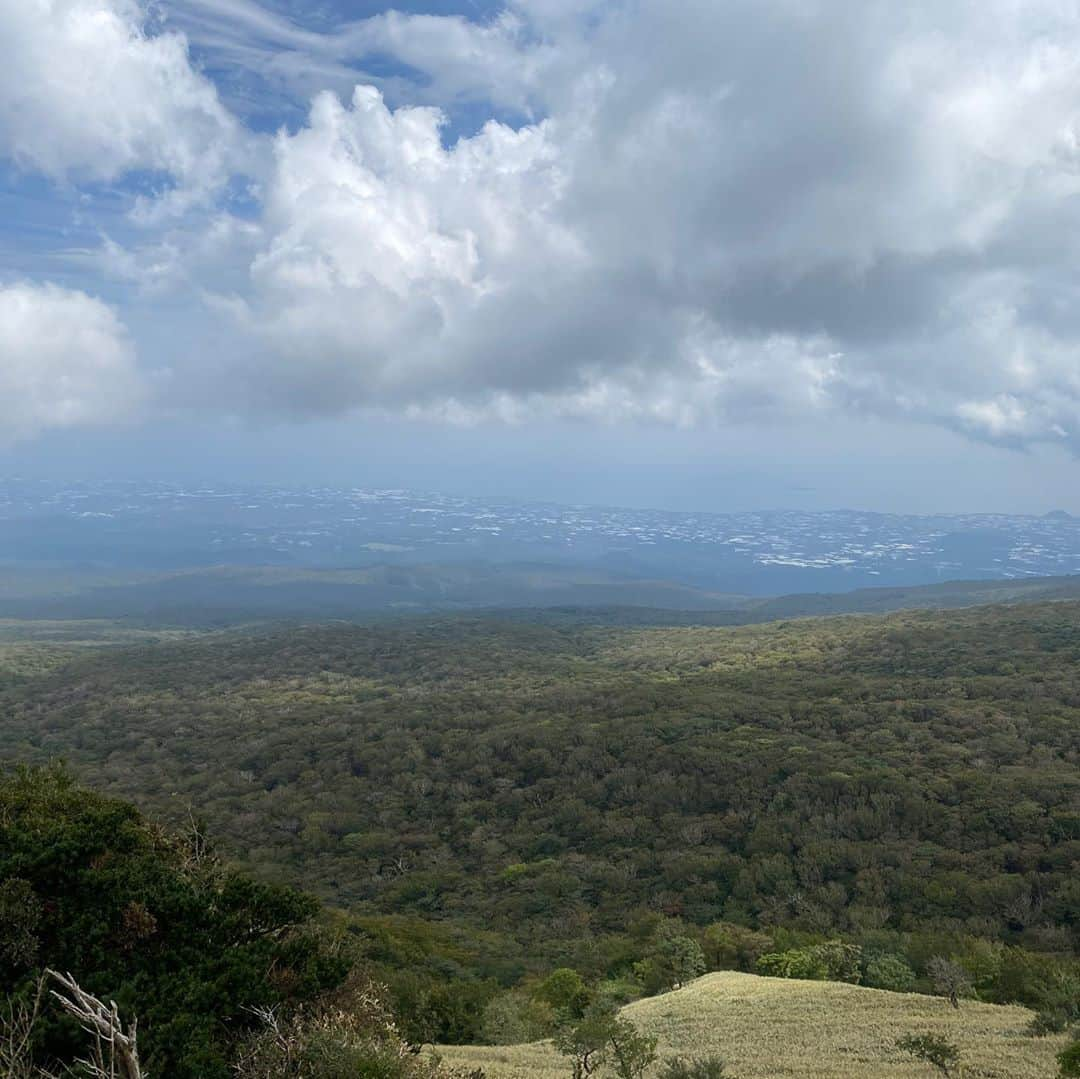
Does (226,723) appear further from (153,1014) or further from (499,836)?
(153,1014)

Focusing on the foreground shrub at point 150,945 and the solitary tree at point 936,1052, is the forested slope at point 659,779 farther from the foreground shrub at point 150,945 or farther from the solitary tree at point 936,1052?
the foreground shrub at point 150,945

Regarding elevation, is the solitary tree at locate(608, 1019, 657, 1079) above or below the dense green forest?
above

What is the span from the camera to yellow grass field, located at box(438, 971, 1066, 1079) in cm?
1542

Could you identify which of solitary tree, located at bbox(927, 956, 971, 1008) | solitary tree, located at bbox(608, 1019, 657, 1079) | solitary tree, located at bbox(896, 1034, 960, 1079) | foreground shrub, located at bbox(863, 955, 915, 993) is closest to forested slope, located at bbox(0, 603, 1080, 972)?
foreground shrub, located at bbox(863, 955, 915, 993)

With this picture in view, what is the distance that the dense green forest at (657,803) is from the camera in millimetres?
29188

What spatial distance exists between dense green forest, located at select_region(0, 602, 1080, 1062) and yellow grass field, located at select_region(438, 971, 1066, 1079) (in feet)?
6.05

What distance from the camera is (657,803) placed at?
162 feet

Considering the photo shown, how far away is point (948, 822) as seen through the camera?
39.1 metres

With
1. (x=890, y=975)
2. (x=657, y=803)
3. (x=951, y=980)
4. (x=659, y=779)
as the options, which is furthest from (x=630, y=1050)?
(x=659, y=779)

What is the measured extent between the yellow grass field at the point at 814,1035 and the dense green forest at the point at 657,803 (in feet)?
6.05

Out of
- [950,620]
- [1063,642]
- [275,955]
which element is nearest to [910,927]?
[275,955]

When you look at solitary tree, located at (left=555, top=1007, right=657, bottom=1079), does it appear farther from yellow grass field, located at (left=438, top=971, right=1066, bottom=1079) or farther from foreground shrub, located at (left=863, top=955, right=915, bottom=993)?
foreground shrub, located at (left=863, top=955, right=915, bottom=993)

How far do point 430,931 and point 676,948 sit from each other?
1097cm

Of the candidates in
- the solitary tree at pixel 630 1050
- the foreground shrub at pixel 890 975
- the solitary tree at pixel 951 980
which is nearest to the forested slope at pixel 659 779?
the foreground shrub at pixel 890 975
